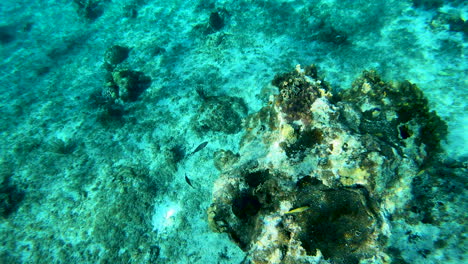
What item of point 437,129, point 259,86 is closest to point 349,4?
point 259,86

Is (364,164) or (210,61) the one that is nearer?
(364,164)

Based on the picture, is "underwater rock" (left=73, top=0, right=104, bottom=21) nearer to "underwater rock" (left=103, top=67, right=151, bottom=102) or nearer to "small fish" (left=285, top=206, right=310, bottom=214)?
"underwater rock" (left=103, top=67, right=151, bottom=102)

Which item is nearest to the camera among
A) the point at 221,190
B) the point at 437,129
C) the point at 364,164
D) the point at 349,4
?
the point at 364,164

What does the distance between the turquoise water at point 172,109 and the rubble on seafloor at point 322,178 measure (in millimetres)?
838

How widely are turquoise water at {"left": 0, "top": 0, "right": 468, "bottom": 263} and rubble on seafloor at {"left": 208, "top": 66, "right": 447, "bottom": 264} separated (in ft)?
2.75

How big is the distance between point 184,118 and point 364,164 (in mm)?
5702

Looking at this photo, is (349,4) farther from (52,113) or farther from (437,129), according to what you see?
(52,113)

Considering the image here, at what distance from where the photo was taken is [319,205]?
3.71 metres

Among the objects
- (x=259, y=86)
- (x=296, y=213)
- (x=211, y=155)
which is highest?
(x=296, y=213)

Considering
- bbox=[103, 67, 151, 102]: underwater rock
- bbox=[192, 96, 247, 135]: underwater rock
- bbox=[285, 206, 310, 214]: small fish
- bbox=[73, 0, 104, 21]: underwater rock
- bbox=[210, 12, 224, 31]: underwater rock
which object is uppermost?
bbox=[73, 0, 104, 21]: underwater rock

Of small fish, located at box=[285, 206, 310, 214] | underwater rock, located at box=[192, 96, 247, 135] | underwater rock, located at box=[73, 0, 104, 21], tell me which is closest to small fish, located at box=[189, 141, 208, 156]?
underwater rock, located at box=[192, 96, 247, 135]

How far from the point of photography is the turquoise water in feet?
18.4

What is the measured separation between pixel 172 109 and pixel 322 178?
19.6ft

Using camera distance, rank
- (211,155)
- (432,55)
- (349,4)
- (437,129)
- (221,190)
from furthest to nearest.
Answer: (349,4), (432,55), (211,155), (437,129), (221,190)
